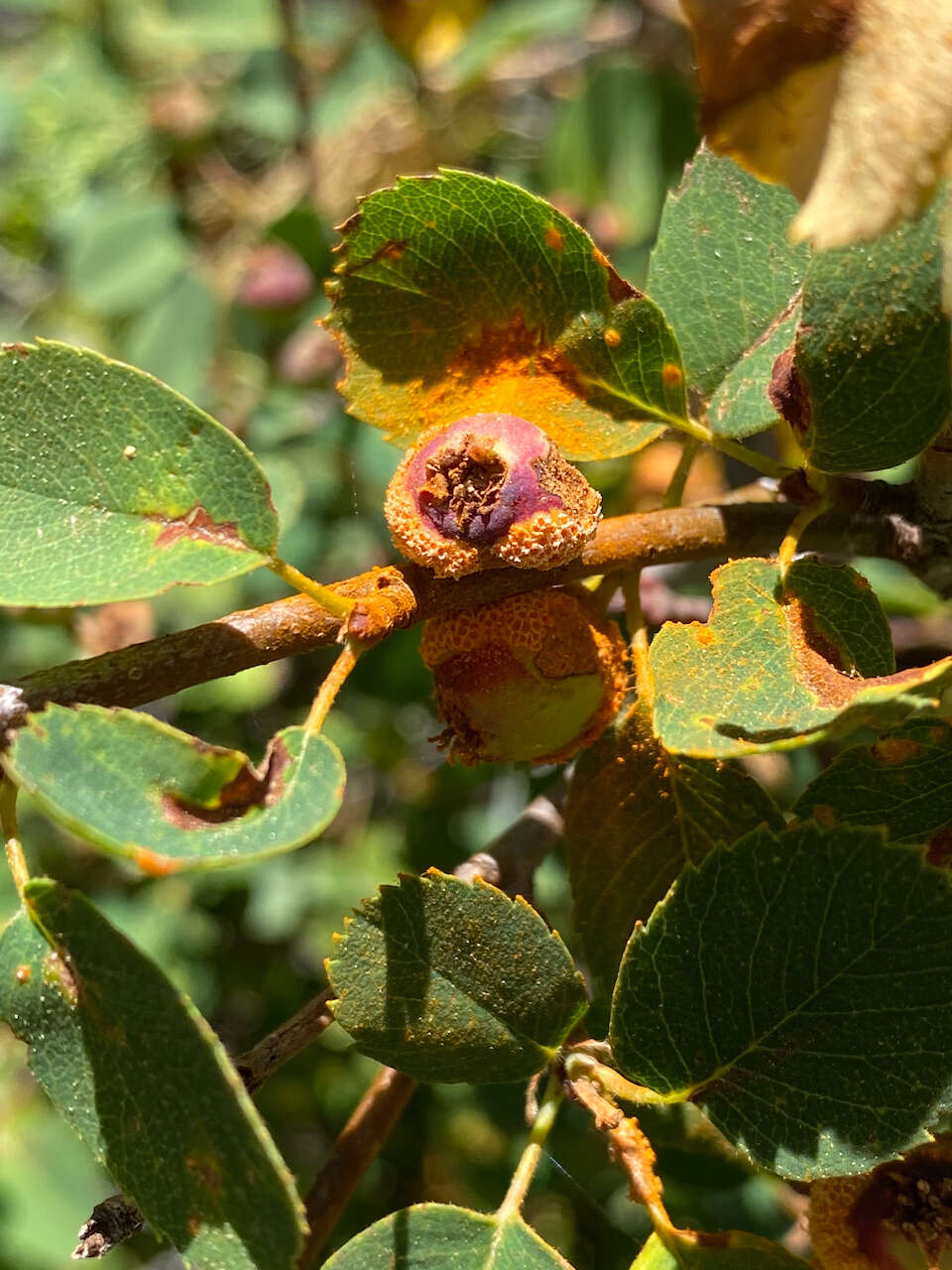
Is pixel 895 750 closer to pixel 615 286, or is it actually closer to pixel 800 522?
pixel 800 522

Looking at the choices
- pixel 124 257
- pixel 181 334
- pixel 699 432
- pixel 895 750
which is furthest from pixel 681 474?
pixel 124 257

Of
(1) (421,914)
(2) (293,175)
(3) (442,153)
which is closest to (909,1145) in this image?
(1) (421,914)

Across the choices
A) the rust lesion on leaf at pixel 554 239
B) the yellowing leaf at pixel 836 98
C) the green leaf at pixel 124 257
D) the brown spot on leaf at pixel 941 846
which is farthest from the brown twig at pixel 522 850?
the green leaf at pixel 124 257

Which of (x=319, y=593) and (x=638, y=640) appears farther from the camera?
(x=638, y=640)

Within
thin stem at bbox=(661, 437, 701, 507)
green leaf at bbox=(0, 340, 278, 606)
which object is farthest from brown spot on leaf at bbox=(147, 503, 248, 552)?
thin stem at bbox=(661, 437, 701, 507)

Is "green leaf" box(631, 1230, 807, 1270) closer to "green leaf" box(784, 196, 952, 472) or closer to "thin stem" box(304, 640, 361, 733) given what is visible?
"thin stem" box(304, 640, 361, 733)

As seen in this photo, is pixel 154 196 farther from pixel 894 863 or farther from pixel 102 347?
pixel 894 863

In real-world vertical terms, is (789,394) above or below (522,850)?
above
